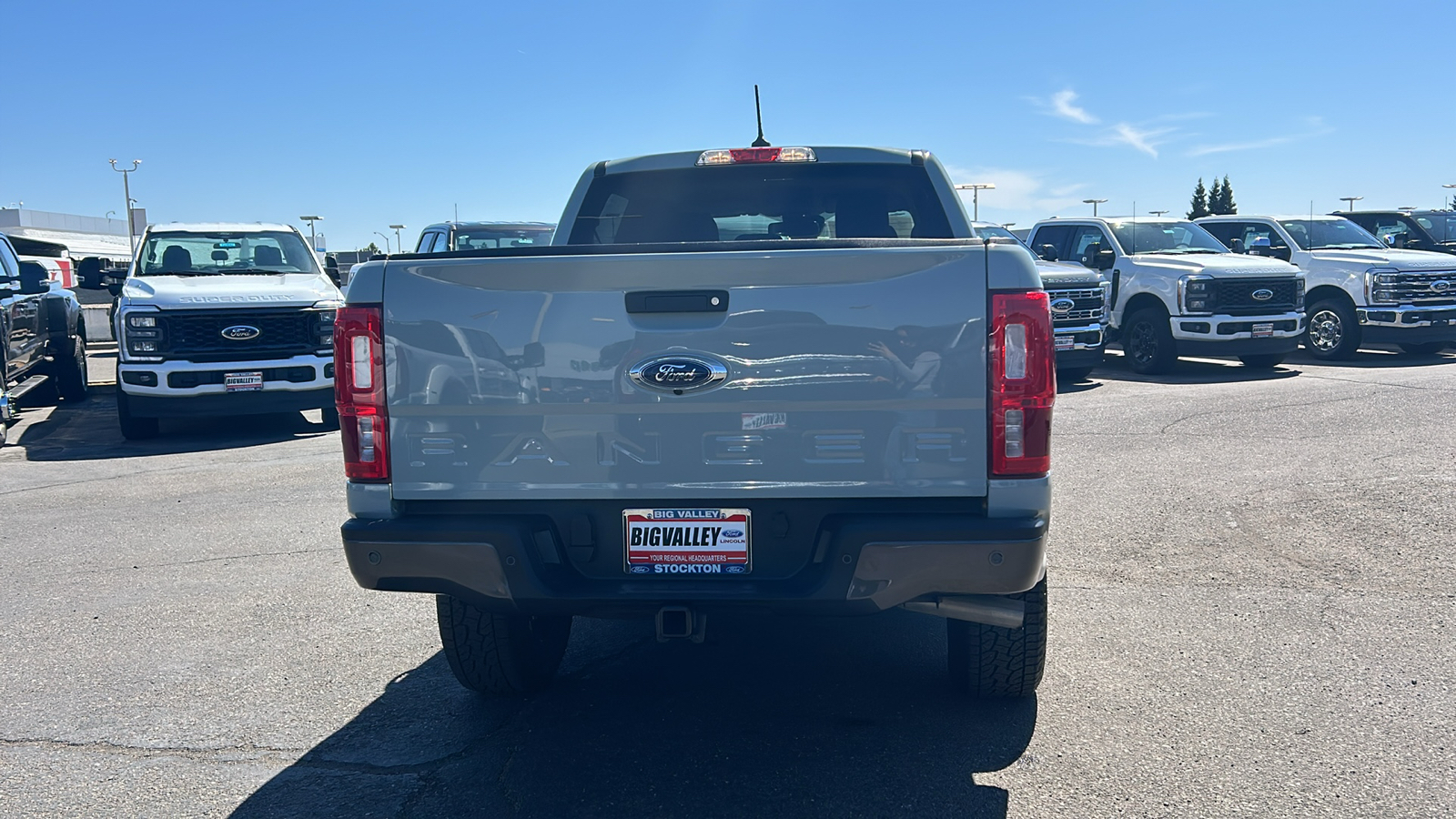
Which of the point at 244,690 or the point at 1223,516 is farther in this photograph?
the point at 1223,516

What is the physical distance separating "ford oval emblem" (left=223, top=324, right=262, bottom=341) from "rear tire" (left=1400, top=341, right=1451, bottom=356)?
1582cm

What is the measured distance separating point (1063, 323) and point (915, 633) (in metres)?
10.0

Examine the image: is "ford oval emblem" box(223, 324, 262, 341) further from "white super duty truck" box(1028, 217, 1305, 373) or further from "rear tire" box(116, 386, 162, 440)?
"white super duty truck" box(1028, 217, 1305, 373)

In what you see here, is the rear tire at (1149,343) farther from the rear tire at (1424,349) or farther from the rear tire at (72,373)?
the rear tire at (72,373)

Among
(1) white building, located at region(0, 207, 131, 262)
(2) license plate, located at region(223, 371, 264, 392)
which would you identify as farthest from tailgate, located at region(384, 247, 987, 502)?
(1) white building, located at region(0, 207, 131, 262)

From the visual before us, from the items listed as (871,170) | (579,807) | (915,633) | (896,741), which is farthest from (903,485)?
(871,170)

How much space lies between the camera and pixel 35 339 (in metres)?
13.0

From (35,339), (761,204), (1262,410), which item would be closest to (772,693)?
(761,204)

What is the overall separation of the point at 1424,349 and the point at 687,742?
58.4ft

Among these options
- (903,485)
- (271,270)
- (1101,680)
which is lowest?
(1101,680)

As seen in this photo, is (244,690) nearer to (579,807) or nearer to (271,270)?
(579,807)

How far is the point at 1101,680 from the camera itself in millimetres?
4355

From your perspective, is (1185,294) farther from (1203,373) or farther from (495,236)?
(495,236)

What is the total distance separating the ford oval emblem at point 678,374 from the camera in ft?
11.0
